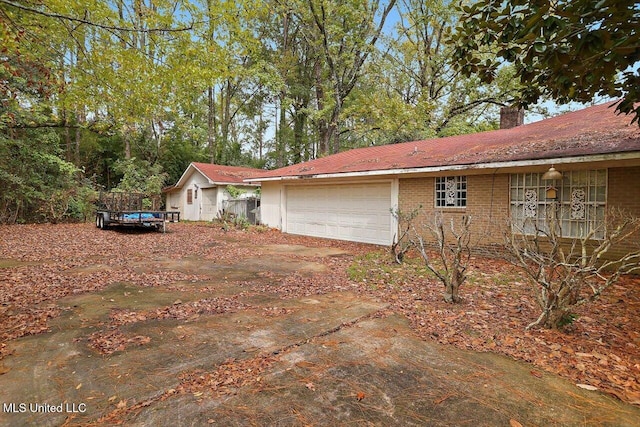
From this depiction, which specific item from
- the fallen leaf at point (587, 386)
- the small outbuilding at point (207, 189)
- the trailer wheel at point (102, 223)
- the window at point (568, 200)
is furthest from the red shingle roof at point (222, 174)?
the fallen leaf at point (587, 386)

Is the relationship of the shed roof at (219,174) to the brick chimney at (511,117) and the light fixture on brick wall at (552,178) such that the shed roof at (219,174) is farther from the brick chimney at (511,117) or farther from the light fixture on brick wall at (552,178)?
the light fixture on brick wall at (552,178)

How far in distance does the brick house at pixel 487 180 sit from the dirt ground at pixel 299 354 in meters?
2.34

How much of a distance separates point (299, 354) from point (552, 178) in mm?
7441

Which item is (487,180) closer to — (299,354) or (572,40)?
(572,40)

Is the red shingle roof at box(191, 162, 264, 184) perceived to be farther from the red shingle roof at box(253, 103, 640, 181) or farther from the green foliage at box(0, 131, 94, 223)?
the red shingle roof at box(253, 103, 640, 181)

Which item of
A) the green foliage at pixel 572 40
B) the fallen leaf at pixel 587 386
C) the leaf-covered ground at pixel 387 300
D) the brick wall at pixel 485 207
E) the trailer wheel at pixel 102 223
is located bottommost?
the fallen leaf at pixel 587 386

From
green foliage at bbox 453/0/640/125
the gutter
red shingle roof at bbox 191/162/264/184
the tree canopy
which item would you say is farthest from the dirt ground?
red shingle roof at bbox 191/162/264/184

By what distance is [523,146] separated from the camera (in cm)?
866

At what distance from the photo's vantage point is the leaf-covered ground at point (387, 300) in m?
3.34

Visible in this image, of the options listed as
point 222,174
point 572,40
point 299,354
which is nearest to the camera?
point 572,40

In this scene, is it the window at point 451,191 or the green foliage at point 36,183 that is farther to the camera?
the green foliage at point 36,183

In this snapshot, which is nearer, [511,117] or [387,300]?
[387,300]

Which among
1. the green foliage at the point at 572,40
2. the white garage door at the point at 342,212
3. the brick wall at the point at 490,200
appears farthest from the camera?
the white garage door at the point at 342,212

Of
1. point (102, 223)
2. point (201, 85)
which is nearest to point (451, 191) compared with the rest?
point (201, 85)
